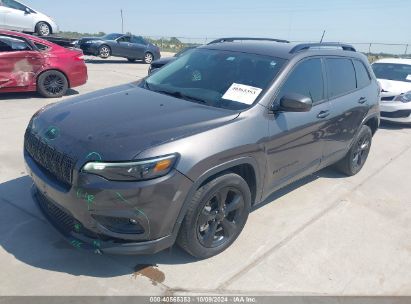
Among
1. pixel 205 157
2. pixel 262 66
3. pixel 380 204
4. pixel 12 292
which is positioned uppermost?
pixel 262 66

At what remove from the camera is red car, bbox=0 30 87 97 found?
798cm

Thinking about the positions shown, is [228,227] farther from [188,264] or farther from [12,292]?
[12,292]

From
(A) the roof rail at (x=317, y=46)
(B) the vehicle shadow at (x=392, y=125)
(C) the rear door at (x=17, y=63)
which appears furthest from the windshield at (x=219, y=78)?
(B) the vehicle shadow at (x=392, y=125)

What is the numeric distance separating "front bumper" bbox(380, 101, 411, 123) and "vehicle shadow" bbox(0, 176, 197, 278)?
7077mm

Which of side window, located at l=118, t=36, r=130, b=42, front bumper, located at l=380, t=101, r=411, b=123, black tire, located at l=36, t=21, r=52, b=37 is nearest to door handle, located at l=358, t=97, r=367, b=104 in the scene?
front bumper, located at l=380, t=101, r=411, b=123

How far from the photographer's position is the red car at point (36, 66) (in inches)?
314

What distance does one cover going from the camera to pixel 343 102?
4.57m

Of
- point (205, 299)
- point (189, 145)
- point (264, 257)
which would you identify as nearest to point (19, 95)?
point (189, 145)

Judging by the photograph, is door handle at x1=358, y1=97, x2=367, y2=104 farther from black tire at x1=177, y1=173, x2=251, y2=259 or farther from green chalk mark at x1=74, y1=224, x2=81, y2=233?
green chalk mark at x1=74, y1=224, x2=81, y2=233

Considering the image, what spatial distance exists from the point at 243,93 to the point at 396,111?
649 cm

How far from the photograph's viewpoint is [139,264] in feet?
10.3

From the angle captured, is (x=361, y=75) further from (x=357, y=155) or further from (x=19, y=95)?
(x=19, y=95)

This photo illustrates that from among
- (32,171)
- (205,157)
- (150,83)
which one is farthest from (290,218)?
(32,171)

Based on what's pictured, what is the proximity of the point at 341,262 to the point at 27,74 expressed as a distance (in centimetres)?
749
